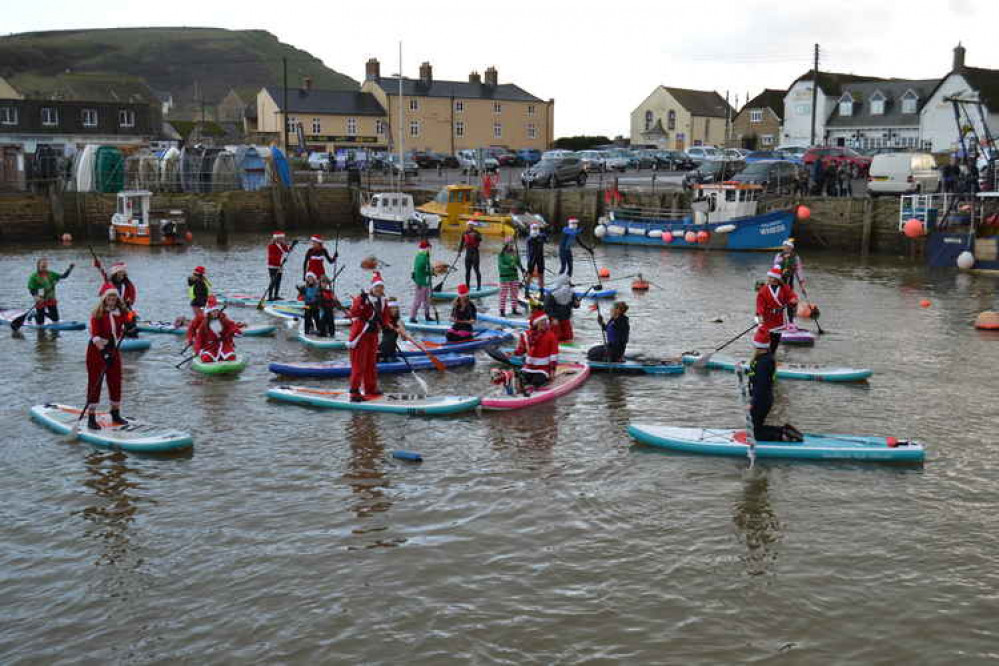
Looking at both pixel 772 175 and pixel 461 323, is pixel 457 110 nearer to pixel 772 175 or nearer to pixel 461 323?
pixel 772 175

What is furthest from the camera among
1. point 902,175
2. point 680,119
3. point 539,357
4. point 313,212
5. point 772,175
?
point 680,119

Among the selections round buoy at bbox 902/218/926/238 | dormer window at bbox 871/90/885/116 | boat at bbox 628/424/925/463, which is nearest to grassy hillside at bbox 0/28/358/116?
dormer window at bbox 871/90/885/116

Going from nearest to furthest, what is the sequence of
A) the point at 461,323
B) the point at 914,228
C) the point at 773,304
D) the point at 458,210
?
1. the point at 773,304
2. the point at 461,323
3. the point at 914,228
4. the point at 458,210

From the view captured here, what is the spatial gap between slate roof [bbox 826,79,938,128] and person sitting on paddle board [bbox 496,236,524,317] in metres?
55.0

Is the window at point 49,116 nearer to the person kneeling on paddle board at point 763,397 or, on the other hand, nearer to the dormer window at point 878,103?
the dormer window at point 878,103

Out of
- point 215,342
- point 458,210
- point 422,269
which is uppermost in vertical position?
point 458,210

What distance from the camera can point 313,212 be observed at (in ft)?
152

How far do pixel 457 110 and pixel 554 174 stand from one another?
3283 cm

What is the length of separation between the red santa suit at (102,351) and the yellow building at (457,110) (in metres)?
65.3

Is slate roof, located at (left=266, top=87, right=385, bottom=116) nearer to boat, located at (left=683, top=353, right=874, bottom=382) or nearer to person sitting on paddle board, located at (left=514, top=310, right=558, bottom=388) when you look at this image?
boat, located at (left=683, top=353, right=874, bottom=382)

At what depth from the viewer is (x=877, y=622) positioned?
302 inches

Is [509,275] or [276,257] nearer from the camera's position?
[509,275]

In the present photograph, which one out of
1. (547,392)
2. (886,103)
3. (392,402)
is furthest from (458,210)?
(886,103)

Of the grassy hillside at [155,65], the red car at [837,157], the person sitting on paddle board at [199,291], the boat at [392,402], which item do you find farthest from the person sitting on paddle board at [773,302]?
A: the grassy hillside at [155,65]
